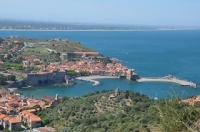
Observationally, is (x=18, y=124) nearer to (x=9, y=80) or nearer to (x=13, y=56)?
(x=9, y=80)

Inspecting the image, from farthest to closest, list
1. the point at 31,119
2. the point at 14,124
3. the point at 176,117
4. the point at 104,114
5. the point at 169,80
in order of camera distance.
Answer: the point at 169,80
the point at 31,119
the point at 14,124
the point at 104,114
the point at 176,117

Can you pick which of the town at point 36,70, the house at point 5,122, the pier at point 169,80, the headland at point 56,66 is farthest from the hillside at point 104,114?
the pier at point 169,80

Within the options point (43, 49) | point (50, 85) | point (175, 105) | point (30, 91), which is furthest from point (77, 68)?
point (175, 105)

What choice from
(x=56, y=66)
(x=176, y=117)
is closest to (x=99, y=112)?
(x=176, y=117)

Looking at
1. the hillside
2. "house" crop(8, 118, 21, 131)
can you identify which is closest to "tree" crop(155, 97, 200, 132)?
the hillside

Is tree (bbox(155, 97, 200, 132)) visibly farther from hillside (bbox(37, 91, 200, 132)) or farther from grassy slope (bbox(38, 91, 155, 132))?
grassy slope (bbox(38, 91, 155, 132))

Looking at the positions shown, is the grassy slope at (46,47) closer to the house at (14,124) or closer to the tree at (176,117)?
the house at (14,124)

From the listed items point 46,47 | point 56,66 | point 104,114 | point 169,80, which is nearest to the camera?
point 104,114

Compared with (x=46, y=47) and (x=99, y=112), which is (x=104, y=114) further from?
(x=46, y=47)

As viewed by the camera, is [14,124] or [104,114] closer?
[104,114]

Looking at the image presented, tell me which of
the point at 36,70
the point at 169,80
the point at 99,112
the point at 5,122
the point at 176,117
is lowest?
the point at 36,70

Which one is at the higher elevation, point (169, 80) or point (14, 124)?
point (14, 124)
